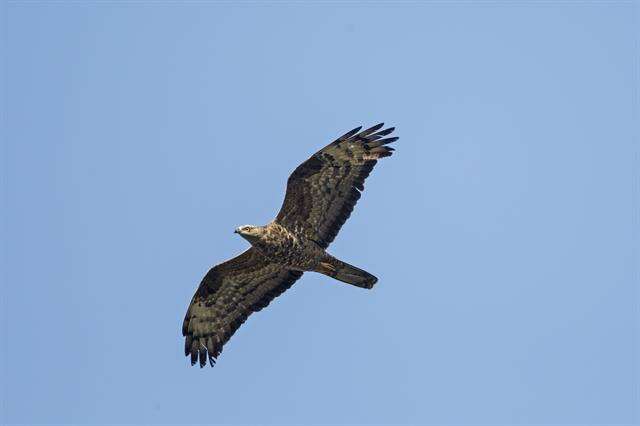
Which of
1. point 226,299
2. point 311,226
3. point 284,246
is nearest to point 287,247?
point 284,246

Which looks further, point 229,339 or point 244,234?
point 229,339

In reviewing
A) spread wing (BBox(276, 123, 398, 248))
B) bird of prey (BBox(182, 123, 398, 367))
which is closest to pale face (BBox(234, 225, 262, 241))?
bird of prey (BBox(182, 123, 398, 367))

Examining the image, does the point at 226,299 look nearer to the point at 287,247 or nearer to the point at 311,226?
the point at 287,247

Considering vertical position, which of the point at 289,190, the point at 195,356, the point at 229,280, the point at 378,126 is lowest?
the point at 195,356

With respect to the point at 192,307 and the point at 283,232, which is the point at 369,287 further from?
the point at 192,307

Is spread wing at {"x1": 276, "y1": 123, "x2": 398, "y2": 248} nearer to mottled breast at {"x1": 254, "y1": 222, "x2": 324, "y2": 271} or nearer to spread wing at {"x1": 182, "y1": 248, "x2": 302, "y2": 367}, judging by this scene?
mottled breast at {"x1": 254, "y1": 222, "x2": 324, "y2": 271}

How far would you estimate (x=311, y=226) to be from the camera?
19859 mm

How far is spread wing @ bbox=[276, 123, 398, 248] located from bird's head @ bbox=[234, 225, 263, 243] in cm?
69

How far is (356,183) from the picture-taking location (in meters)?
19.9

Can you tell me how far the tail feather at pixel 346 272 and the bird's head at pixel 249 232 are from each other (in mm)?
1389

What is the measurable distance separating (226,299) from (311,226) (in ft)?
8.30

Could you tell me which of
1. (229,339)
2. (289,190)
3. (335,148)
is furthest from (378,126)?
(229,339)

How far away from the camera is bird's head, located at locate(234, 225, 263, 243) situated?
19141 millimetres

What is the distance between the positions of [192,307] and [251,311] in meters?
1.23
